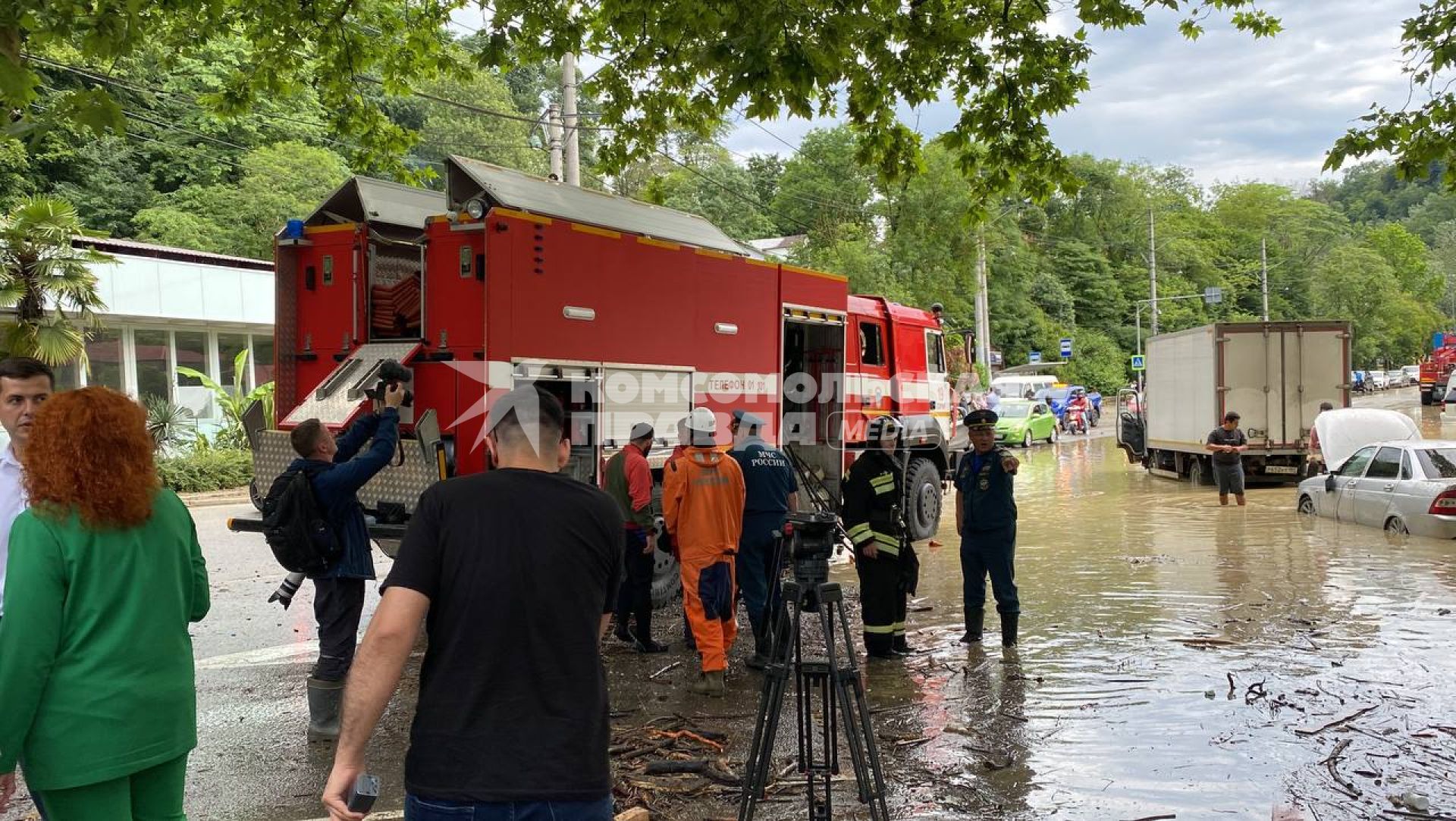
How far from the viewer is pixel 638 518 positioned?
809cm

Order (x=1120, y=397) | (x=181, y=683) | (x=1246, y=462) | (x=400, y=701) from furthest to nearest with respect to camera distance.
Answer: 1. (x=1120, y=397)
2. (x=1246, y=462)
3. (x=400, y=701)
4. (x=181, y=683)

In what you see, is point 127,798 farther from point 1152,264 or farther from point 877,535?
point 1152,264

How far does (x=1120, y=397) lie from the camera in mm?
25828

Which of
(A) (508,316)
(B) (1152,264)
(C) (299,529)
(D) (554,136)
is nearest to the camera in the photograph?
(C) (299,529)

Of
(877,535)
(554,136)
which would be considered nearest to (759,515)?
(877,535)

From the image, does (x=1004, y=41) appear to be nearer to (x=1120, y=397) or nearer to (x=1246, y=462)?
(x=1246, y=462)

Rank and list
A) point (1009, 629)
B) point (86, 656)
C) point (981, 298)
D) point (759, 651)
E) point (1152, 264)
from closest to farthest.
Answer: point (86, 656)
point (759, 651)
point (1009, 629)
point (981, 298)
point (1152, 264)

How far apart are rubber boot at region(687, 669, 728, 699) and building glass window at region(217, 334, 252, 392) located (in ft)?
66.5

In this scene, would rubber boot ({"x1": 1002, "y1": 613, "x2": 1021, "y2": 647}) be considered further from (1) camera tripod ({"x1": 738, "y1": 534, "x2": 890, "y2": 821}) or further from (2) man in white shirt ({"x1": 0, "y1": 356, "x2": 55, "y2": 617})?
(2) man in white shirt ({"x1": 0, "y1": 356, "x2": 55, "y2": 617})

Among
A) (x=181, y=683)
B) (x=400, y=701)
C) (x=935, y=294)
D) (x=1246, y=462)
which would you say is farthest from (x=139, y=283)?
(x=935, y=294)

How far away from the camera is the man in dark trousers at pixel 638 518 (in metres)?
8.04

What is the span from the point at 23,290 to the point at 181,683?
47.7ft

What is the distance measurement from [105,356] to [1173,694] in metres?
22.0

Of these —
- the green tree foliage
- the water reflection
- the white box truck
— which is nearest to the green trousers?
the water reflection
